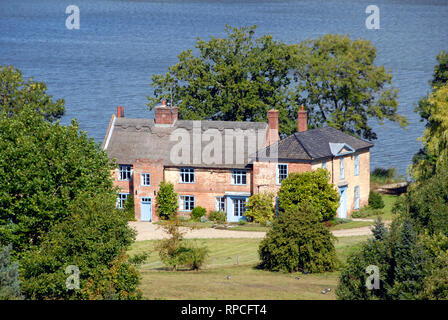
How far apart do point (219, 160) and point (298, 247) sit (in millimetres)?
20940

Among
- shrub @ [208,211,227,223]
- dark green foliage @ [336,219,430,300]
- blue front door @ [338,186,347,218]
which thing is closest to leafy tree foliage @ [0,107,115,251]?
dark green foliage @ [336,219,430,300]

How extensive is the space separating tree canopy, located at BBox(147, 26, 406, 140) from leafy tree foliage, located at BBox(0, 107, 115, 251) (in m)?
34.6

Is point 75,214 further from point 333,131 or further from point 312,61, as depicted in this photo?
point 312,61

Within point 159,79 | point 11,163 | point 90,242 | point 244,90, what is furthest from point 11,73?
point 90,242

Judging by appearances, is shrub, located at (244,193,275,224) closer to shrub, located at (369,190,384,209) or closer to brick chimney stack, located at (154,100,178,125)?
brick chimney stack, located at (154,100,178,125)

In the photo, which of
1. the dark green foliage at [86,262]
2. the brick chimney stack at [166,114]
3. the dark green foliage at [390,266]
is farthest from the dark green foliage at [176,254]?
the brick chimney stack at [166,114]

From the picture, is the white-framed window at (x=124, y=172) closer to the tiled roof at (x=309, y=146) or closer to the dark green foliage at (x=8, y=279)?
the tiled roof at (x=309, y=146)

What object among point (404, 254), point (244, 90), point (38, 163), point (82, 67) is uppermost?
point (82, 67)

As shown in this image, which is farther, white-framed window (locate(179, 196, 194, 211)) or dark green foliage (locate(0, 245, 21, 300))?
white-framed window (locate(179, 196, 194, 211))

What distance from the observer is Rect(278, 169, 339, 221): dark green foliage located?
5653 cm

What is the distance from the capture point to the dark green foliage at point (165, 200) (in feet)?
Result: 200

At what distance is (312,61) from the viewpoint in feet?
257

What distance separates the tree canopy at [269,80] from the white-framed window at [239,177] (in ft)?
43.0
